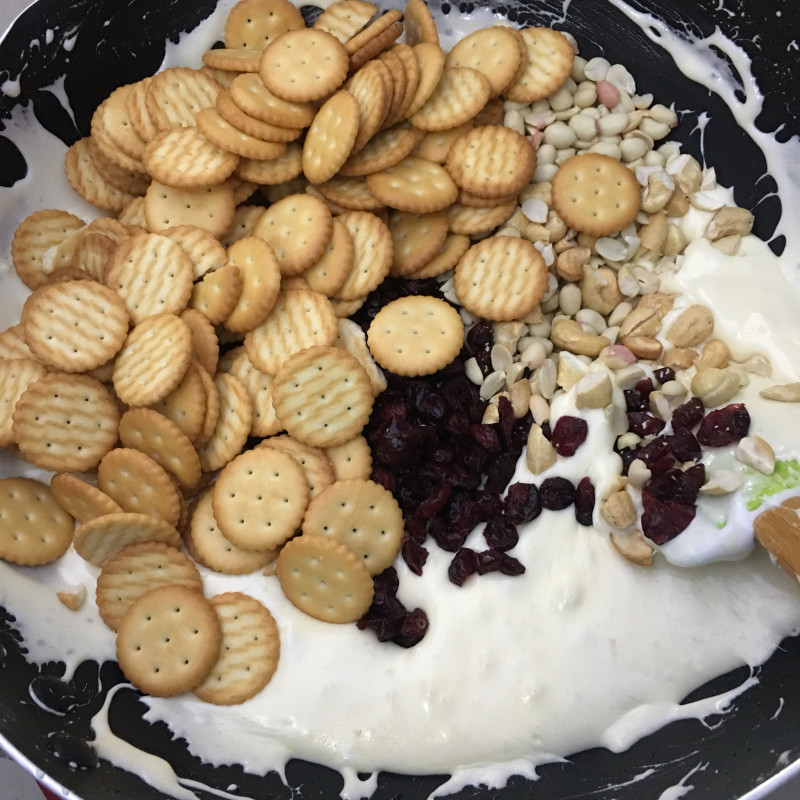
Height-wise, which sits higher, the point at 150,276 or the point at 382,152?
the point at 382,152

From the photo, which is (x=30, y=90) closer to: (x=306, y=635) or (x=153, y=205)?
(x=153, y=205)

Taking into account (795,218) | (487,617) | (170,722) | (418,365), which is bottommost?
(170,722)

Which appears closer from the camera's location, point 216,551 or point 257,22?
point 216,551

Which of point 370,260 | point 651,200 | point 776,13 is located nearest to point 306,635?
Answer: point 370,260

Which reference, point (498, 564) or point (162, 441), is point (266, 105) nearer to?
point (162, 441)

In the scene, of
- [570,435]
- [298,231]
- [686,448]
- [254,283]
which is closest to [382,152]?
[298,231]

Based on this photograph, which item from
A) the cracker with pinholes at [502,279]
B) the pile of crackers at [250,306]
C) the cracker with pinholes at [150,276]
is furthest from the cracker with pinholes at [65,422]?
the cracker with pinholes at [502,279]

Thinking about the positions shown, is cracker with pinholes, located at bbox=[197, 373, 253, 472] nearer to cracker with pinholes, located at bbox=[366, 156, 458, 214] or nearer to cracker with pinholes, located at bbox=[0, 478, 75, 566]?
cracker with pinholes, located at bbox=[0, 478, 75, 566]
